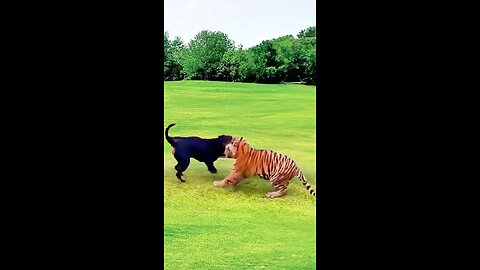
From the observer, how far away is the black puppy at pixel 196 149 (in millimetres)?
1899

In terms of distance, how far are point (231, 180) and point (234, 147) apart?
0.12 metres

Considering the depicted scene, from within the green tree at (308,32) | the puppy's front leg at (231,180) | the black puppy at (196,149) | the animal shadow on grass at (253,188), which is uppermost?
the green tree at (308,32)

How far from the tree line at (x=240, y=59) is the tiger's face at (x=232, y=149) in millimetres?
249

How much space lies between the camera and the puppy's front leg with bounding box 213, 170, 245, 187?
1.91 meters

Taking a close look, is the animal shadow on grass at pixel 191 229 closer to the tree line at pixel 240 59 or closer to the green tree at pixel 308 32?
the tree line at pixel 240 59

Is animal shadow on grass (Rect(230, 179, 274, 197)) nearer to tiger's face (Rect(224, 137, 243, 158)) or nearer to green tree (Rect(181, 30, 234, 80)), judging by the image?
tiger's face (Rect(224, 137, 243, 158))

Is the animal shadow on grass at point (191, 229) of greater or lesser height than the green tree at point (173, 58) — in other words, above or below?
below

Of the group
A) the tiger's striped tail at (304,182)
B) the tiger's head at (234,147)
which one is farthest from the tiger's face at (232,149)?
the tiger's striped tail at (304,182)

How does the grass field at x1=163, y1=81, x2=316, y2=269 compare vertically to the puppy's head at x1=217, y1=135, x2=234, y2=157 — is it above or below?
below

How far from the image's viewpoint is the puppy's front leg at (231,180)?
1.91 metres

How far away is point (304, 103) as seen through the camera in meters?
1.95

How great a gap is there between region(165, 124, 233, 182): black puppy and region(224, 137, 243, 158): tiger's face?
11 mm

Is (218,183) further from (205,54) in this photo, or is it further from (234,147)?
(205,54)

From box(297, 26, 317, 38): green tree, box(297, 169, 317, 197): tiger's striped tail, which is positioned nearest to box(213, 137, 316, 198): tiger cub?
box(297, 169, 317, 197): tiger's striped tail
